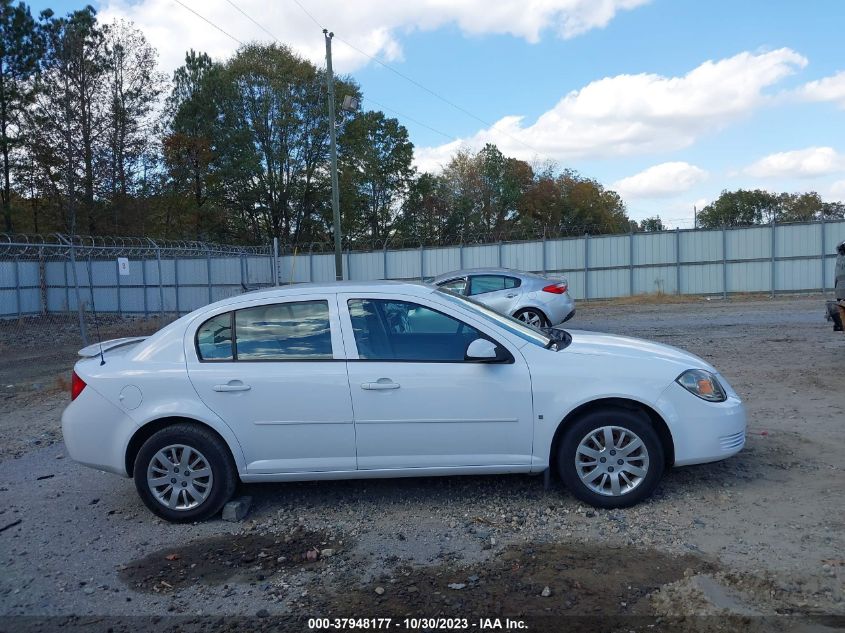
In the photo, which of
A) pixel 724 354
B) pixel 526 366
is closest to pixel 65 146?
pixel 724 354

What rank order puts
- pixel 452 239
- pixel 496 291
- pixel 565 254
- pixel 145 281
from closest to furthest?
pixel 496 291 < pixel 145 281 < pixel 565 254 < pixel 452 239

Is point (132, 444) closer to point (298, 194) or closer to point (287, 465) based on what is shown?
point (287, 465)

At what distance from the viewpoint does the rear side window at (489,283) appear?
46.3 ft

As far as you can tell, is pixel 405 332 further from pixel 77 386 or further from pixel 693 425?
pixel 77 386

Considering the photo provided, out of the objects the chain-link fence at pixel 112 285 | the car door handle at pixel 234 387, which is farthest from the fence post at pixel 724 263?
the car door handle at pixel 234 387

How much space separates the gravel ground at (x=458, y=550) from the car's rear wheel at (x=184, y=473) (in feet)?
0.47

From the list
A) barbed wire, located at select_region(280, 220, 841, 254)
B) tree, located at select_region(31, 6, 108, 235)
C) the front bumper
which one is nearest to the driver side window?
the front bumper

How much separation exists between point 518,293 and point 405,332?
8.90 metres

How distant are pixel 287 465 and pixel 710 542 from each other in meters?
2.75

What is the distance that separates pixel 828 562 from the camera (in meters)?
4.01

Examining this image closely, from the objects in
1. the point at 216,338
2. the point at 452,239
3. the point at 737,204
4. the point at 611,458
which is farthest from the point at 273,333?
the point at 737,204

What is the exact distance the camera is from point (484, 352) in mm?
4863

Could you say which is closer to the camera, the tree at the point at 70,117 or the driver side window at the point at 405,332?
the driver side window at the point at 405,332

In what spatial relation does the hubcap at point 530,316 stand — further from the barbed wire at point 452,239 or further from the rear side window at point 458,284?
the barbed wire at point 452,239
